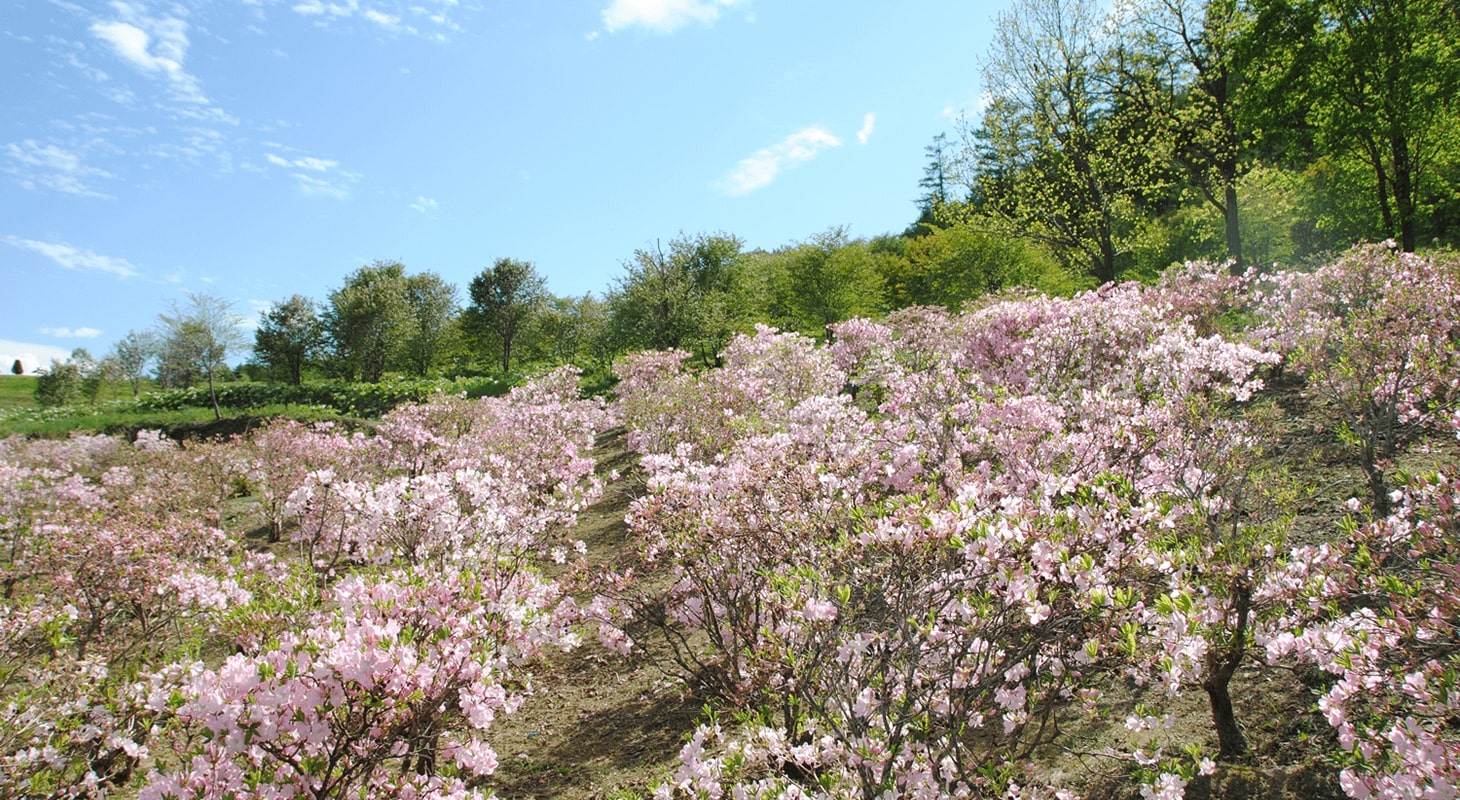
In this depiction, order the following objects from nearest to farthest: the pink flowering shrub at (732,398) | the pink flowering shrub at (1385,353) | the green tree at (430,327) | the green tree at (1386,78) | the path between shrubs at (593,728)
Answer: the path between shrubs at (593,728) → the pink flowering shrub at (1385,353) → the pink flowering shrub at (732,398) → the green tree at (1386,78) → the green tree at (430,327)

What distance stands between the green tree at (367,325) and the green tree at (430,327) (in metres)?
1.98

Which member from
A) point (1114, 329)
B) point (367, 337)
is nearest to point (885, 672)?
point (1114, 329)

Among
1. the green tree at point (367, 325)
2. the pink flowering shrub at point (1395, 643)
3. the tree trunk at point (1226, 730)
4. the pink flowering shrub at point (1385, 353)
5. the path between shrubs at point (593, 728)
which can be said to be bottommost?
the path between shrubs at point (593, 728)

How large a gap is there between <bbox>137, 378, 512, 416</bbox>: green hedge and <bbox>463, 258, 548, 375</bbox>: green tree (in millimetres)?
9526

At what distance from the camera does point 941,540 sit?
11.8ft

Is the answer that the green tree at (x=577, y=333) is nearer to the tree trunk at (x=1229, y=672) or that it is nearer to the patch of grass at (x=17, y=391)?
the tree trunk at (x=1229, y=672)

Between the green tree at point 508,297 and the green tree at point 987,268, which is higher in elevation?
A: the green tree at point 508,297

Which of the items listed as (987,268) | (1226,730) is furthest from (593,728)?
(987,268)

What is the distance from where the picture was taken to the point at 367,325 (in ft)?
150

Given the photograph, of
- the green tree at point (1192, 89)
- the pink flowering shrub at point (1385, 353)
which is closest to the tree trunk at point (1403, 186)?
the green tree at point (1192, 89)

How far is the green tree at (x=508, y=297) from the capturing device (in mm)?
45969

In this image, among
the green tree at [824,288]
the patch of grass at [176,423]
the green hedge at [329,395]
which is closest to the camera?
the patch of grass at [176,423]

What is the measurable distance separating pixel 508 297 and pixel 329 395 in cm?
1427

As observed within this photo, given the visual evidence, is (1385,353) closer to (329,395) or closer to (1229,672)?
(1229,672)
